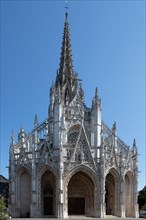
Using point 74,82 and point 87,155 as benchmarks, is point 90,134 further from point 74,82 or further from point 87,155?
point 74,82

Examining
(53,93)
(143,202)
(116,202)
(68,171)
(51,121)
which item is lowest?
(143,202)

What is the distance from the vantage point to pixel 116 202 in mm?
42969

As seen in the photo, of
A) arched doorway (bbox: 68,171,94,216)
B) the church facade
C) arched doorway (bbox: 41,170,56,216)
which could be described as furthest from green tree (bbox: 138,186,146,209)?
arched doorway (bbox: 41,170,56,216)

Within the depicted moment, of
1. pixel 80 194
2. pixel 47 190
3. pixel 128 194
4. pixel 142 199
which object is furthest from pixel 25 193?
pixel 142 199

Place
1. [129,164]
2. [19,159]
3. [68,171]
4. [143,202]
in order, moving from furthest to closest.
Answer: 1. [143,202]
2. [129,164]
3. [19,159]
4. [68,171]

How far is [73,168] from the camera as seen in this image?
133 ft

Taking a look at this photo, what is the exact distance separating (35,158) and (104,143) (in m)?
10.0

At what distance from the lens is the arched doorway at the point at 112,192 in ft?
142

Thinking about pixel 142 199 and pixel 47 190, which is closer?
pixel 47 190

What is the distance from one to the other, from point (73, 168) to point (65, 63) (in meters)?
22.4

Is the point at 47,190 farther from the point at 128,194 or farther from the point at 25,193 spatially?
the point at 128,194

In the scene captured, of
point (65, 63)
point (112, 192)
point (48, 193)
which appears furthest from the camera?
point (65, 63)

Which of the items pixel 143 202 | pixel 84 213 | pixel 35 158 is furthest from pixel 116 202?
pixel 143 202

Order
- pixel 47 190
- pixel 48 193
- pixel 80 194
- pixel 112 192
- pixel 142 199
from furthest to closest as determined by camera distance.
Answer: pixel 142 199
pixel 112 192
pixel 80 194
pixel 47 190
pixel 48 193
